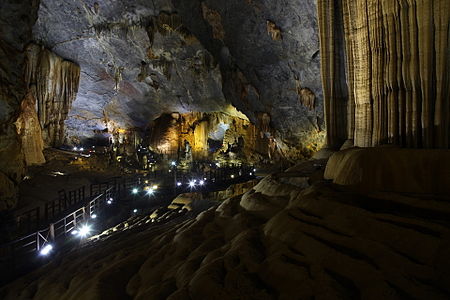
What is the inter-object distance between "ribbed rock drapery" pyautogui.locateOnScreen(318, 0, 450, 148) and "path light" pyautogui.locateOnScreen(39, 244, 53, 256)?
9.12 m

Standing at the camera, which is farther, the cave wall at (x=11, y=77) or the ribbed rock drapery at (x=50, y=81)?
the ribbed rock drapery at (x=50, y=81)

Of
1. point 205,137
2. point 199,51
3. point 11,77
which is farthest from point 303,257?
point 205,137

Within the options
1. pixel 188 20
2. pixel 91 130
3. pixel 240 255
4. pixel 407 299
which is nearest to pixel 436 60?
pixel 407 299

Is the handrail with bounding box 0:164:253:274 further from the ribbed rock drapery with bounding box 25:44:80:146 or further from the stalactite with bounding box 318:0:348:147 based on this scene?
the stalactite with bounding box 318:0:348:147

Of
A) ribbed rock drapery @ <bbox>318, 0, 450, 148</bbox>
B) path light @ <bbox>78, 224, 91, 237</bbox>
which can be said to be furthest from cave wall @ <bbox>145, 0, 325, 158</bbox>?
path light @ <bbox>78, 224, 91, 237</bbox>

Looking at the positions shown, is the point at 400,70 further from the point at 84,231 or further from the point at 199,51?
the point at 199,51

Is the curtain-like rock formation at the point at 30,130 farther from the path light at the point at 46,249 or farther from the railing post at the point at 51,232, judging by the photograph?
the path light at the point at 46,249

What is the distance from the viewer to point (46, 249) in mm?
7621

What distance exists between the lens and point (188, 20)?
14016 millimetres

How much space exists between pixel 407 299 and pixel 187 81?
1858 centimetres

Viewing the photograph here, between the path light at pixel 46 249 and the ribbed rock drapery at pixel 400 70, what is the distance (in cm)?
912

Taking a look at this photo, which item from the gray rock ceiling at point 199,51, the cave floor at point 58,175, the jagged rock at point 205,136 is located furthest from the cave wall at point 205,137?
the cave floor at point 58,175

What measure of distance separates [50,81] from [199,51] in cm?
940

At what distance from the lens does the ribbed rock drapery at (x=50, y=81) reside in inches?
595
